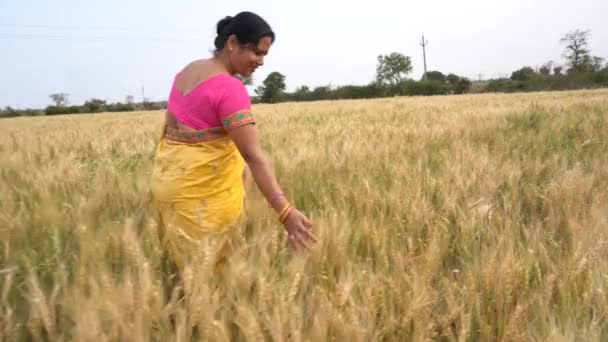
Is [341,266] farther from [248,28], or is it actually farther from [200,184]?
[248,28]

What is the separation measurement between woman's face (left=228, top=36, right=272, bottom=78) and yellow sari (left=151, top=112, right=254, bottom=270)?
0.23 metres

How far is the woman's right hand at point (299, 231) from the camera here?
44.9 inches

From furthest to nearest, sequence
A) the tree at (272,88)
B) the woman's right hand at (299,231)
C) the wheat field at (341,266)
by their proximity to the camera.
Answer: the tree at (272,88) → the woman's right hand at (299,231) → the wheat field at (341,266)

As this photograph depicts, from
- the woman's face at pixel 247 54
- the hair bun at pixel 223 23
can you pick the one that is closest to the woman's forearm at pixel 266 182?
the woman's face at pixel 247 54

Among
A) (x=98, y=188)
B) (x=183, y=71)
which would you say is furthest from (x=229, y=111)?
(x=98, y=188)

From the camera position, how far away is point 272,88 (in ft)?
186

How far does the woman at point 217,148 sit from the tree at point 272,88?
5105 cm

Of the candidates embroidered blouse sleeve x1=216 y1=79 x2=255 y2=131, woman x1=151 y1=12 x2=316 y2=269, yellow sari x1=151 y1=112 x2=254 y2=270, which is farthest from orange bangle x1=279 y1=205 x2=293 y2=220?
embroidered blouse sleeve x1=216 y1=79 x2=255 y2=131

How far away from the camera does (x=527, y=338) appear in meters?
0.79

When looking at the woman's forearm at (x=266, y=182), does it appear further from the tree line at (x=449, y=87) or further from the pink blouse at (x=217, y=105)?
the tree line at (x=449, y=87)

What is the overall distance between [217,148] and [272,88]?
56.8m

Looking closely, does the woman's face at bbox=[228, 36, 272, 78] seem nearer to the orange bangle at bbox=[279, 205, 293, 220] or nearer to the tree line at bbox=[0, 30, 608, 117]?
the orange bangle at bbox=[279, 205, 293, 220]

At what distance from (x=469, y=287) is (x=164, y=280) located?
0.84 m

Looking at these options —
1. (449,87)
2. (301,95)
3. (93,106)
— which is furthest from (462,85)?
(93,106)
